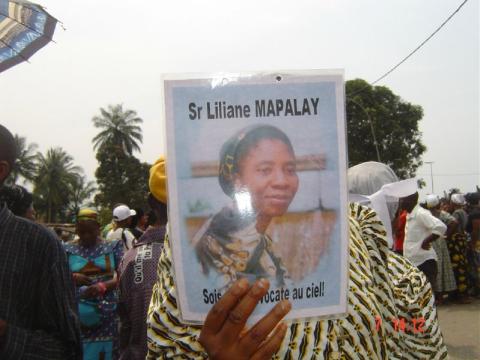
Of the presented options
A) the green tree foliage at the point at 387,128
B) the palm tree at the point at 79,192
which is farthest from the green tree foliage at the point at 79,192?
the green tree foliage at the point at 387,128

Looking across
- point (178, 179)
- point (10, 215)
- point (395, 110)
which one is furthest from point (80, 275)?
point (395, 110)

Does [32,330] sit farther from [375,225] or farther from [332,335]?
[375,225]

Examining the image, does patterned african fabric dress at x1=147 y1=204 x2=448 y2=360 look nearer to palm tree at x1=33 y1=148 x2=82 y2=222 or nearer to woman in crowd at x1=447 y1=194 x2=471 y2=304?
woman in crowd at x1=447 y1=194 x2=471 y2=304

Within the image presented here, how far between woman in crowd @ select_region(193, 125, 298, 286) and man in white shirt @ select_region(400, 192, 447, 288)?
18.0 feet

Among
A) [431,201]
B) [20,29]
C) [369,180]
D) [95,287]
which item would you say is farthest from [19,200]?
[431,201]

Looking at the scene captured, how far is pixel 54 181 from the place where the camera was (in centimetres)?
6612

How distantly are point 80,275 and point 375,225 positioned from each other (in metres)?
3.11

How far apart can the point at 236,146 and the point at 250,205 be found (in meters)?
0.12

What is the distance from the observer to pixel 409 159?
3659 cm

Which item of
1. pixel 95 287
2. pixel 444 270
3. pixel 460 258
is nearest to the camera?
pixel 95 287

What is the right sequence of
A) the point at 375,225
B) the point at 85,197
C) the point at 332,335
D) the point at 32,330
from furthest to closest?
Result: the point at 85,197 < the point at 32,330 < the point at 375,225 < the point at 332,335

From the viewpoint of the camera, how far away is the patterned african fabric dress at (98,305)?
412 centimetres

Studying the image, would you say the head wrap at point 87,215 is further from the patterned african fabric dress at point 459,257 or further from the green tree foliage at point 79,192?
the green tree foliage at point 79,192

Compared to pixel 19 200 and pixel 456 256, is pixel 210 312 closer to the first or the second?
pixel 19 200
